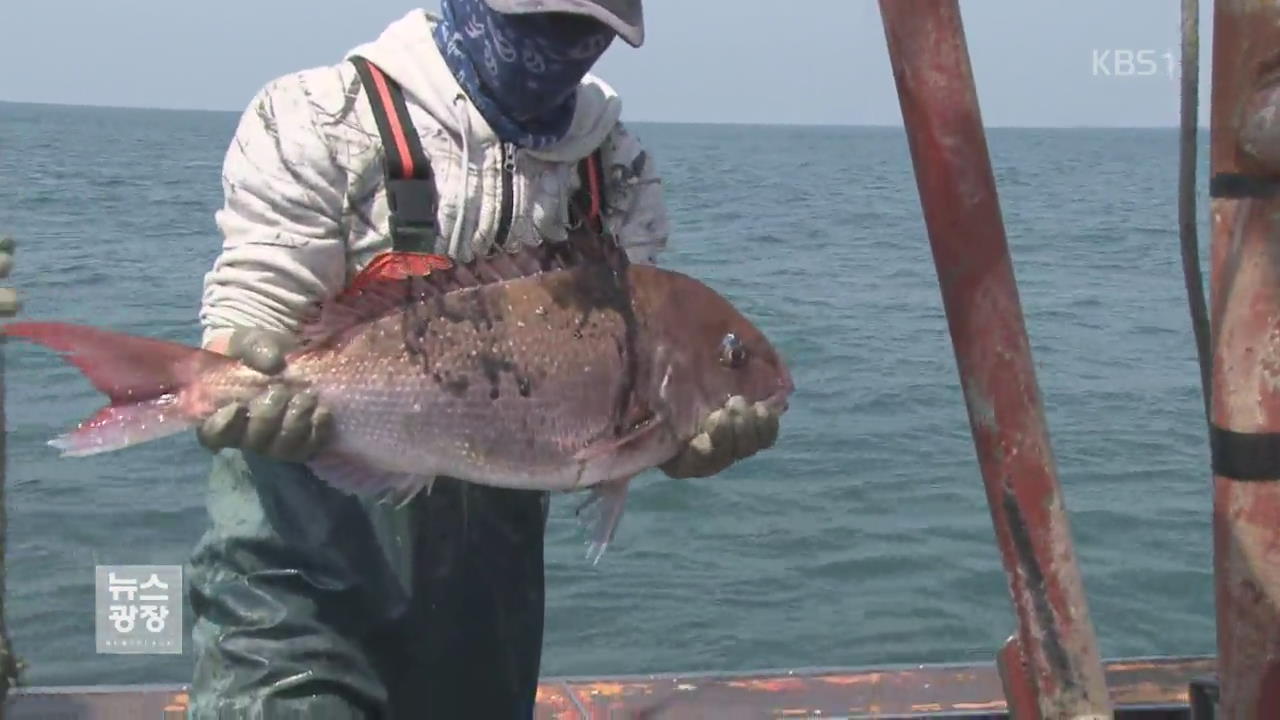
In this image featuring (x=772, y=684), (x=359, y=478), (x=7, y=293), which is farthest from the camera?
(x=7, y=293)

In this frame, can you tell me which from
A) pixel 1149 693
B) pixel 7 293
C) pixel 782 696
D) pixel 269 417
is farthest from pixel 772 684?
pixel 7 293

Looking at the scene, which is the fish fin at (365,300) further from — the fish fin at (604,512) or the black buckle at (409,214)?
the fish fin at (604,512)

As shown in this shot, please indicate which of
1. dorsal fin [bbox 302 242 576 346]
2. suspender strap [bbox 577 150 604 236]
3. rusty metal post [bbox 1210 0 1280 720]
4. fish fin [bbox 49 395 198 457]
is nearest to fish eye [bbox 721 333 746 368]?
dorsal fin [bbox 302 242 576 346]

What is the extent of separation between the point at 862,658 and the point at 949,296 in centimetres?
562

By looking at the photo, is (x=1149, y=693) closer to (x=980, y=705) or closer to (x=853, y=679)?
(x=980, y=705)

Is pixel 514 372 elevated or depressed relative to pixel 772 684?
elevated

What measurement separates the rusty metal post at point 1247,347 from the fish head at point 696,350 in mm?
829

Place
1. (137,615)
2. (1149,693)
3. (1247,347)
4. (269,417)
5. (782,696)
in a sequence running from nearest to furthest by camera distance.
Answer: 1. (269,417)
2. (1247,347)
3. (1149,693)
4. (782,696)
5. (137,615)

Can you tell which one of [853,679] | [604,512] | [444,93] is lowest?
[853,679]

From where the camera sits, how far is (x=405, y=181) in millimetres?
2756

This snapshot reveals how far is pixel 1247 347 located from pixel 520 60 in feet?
4.61

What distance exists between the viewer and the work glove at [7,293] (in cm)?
491

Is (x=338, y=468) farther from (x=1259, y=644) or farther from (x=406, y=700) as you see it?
(x=1259, y=644)

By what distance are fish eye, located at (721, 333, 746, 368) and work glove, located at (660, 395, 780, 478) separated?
0.06 m
